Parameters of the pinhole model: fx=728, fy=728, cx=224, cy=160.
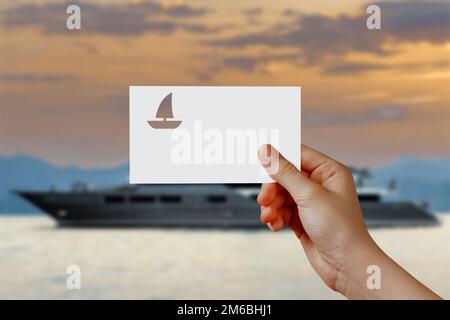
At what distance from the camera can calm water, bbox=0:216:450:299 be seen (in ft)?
21.6

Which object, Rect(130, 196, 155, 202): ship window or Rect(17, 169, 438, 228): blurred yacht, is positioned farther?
Rect(130, 196, 155, 202): ship window

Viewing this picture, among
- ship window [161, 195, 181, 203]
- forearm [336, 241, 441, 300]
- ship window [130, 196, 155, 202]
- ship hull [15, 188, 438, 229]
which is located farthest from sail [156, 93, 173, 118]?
ship window [161, 195, 181, 203]

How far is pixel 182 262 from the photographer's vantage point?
9305 millimetres

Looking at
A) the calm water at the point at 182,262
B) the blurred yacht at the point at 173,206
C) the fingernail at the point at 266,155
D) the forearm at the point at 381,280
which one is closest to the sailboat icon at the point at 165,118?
the fingernail at the point at 266,155

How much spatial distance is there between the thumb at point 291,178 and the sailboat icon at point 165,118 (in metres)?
A: 0.14

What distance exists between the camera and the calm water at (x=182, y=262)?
6590 millimetres

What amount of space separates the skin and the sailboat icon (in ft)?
0.41

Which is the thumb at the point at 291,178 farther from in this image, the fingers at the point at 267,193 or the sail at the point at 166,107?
the sail at the point at 166,107

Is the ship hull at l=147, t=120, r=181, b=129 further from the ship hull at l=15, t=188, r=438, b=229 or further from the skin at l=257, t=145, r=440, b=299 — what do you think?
the ship hull at l=15, t=188, r=438, b=229

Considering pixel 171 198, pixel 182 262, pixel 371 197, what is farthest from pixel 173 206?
pixel 371 197

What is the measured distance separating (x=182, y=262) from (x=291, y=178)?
8.53 metres
